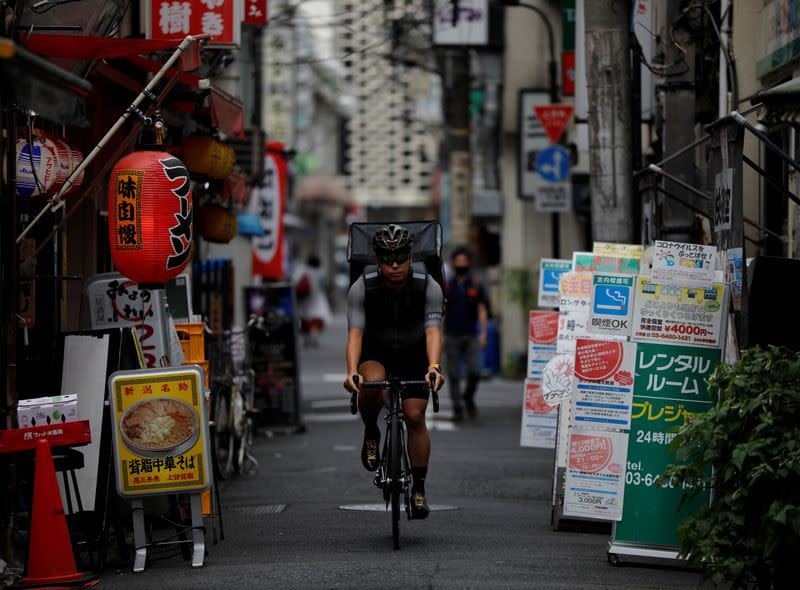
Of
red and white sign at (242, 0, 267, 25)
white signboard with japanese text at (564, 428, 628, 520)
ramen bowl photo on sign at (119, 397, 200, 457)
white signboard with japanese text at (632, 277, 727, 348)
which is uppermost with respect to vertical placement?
red and white sign at (242, 0, 267, 25)

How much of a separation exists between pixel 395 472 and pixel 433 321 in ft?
3.78

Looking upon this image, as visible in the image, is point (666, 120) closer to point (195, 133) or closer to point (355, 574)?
point (195, 133)

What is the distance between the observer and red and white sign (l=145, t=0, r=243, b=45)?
1355cm

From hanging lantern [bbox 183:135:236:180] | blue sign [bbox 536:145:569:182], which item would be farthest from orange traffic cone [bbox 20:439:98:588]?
blue sign [bbox 536:145:569:182]

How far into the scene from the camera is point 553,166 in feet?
80.5

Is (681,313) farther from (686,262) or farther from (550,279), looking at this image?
(550,279)

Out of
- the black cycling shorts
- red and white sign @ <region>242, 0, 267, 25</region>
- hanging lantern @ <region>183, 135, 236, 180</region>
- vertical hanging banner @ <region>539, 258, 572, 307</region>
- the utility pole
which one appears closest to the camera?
the black cycling shorts

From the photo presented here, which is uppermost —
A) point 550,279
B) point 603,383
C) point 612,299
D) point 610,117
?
point 610,117

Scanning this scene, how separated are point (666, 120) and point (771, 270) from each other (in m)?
5.86

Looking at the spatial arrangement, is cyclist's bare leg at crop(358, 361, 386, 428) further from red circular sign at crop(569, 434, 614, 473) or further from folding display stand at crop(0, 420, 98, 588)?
folding display stand at crop(0, 420, 98, 588)

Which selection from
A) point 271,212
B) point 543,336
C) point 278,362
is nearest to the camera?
point 543,336

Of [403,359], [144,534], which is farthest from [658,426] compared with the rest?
[144,534]

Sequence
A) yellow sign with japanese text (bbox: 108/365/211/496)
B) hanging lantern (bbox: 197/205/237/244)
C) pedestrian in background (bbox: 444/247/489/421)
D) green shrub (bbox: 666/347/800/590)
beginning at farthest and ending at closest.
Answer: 1. pedestrian in background (bbox: 444/247/489/421)
2. hanging lantern (bbox: 197/205/237/244)
3. yellow sign with japanese text (bbox: 108/365/211/496)
4. green shrub (bbox: 666/347/800/590)

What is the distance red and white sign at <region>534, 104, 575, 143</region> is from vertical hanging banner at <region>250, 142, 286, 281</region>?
4683 millimetres
